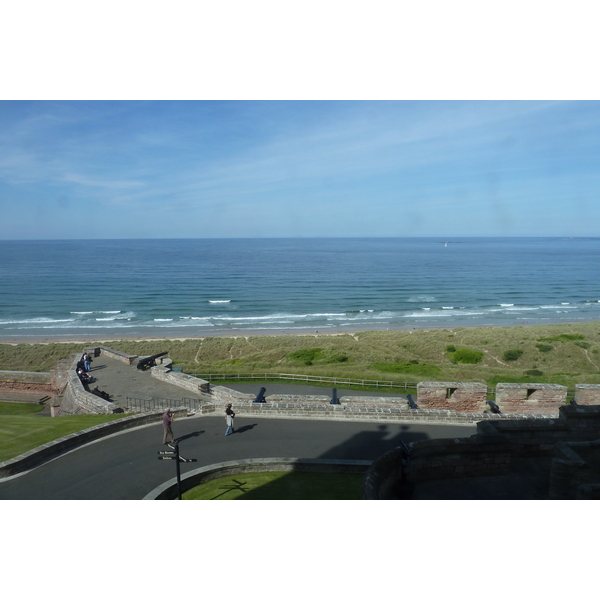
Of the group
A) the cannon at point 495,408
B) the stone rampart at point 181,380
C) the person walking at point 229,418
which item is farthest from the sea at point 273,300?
the person walking at point 229,418

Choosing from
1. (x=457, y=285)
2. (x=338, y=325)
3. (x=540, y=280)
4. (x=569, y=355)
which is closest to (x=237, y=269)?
(x=457, y=285)

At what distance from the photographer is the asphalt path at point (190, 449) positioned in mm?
8680

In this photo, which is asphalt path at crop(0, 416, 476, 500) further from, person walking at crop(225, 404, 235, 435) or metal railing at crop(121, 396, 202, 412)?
metal railing at crop(121, 396, 202, 412)

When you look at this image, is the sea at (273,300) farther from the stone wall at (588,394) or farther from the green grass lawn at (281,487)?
the green grass lawn at (281,487)

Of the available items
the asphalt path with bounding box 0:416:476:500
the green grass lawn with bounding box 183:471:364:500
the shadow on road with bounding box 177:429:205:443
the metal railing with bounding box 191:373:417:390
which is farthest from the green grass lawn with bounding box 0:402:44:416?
the green grass lawn with bounding box 183:471:364:500

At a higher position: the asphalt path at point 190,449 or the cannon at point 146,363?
the cannon at point 146,363

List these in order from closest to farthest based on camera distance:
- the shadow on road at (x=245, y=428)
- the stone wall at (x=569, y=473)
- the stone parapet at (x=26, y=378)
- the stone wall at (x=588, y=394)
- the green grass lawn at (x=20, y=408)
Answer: the stone wall at (x=569, y=473) → the shadow on road at (x=245, y=428) → the stone wall at (x=588, y=394) → the green grass lawn at (x=20, y=408) → the stone parapet at (x=26, y=378)

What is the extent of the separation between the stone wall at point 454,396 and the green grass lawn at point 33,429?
9.29 metres

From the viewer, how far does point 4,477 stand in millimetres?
8953

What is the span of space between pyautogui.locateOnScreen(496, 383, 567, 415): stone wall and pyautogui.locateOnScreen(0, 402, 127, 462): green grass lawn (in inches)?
451

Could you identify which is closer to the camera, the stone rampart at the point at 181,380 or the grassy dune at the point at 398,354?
the stone rampart at the point at 181,380

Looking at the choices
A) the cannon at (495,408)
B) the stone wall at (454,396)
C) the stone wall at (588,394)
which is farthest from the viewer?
the stone wall at (454,396)

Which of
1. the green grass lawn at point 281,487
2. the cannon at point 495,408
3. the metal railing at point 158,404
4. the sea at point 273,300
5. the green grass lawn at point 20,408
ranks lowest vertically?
the green grass lawn at point 281,487

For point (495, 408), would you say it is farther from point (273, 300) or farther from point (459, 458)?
point (273, 300)
